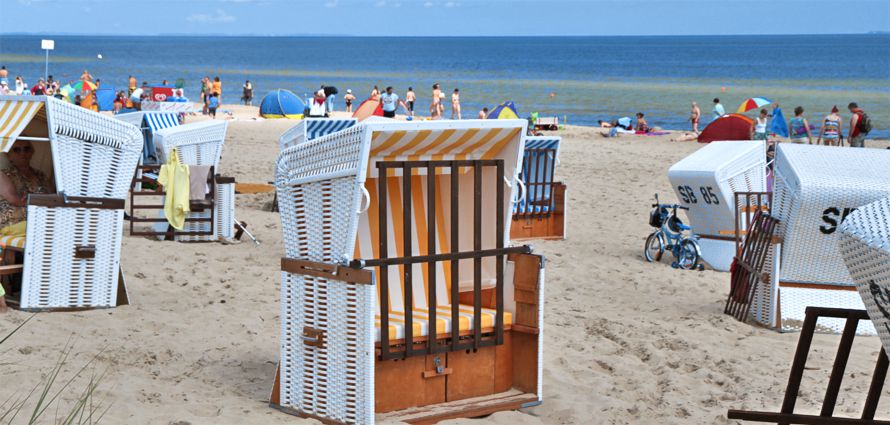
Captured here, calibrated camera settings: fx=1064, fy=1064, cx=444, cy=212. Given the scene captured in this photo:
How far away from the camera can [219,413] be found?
500 centimetres

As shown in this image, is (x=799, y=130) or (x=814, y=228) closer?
(x=814, y=228)

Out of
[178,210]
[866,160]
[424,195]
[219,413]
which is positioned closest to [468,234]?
[424,195]

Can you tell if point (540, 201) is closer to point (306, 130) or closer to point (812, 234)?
point (306, 130)

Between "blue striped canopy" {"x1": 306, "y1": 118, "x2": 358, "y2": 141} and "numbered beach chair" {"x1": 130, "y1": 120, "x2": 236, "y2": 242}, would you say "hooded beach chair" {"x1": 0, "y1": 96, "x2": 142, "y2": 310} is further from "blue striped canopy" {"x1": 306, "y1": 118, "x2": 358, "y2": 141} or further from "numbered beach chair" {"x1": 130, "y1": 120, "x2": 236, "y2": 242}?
"blue striped canopy" {"x1": 306, "y1": 118, "x2": 358, "y2": 141}

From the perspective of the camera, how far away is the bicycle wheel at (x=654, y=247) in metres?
10.5

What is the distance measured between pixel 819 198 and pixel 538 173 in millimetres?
5217

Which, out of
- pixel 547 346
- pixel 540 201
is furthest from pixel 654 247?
pixel 547 346

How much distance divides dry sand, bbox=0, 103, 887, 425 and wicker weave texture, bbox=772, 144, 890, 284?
0.53 meters

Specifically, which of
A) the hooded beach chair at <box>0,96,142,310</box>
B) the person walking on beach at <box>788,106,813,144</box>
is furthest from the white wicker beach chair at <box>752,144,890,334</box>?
the person walking on beach at <box>788,106,813,144</box>

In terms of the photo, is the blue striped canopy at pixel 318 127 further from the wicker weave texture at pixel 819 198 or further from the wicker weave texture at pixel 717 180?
the wicker weave texture at pixel 819 198

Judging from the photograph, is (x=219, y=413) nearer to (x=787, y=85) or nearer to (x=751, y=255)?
(x=751, y=255)

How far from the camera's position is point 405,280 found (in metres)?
4.93

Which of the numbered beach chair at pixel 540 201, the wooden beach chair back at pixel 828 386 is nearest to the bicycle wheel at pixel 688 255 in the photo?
the numbered beach chair at pixel 540 201

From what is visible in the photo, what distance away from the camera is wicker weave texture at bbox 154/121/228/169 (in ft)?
35.4
